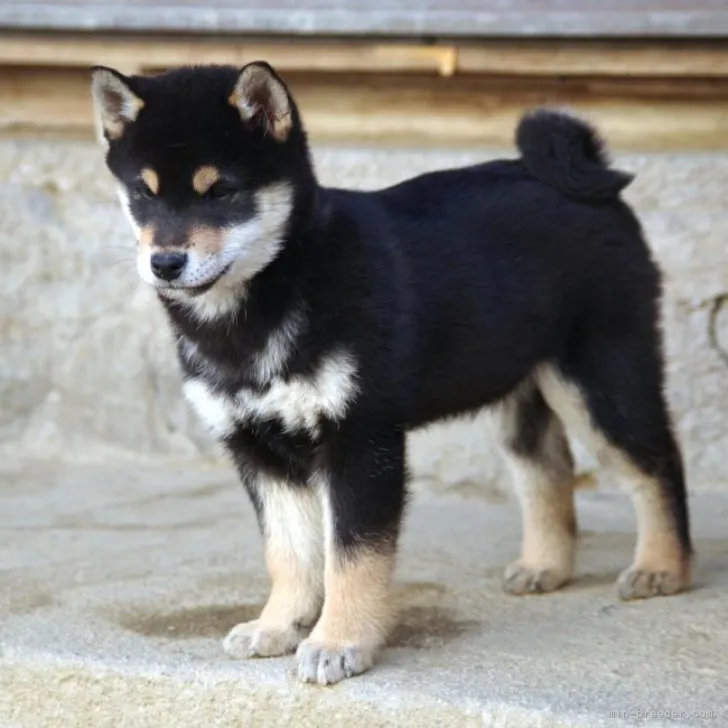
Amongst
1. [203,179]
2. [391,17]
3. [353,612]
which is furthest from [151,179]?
[391,17]

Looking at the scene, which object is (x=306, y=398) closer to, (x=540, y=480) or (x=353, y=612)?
(x=353, y=612)

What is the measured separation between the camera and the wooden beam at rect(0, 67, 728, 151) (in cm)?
582

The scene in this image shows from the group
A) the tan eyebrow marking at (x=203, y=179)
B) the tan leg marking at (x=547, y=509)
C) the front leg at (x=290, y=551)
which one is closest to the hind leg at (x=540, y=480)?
the tan leg marking at (x=547, y=509)

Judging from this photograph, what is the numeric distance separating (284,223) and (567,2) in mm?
2631

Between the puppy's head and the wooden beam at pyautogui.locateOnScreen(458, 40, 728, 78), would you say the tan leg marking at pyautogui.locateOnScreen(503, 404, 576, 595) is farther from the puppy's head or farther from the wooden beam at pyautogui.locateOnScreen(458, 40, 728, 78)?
the wooden beam at pyautogui.locateOnScreen(458, 40, 728, 78)

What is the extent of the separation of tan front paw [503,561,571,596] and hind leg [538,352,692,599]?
0.23m

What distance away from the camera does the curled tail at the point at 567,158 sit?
412 cm

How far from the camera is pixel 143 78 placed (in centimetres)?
350

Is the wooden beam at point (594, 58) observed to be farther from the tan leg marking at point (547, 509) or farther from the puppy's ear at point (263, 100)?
the puppy's ear at point (263, 100)

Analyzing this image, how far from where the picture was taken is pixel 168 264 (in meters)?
3.25

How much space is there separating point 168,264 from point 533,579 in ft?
5.43

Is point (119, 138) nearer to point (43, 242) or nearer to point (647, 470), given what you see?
point (647, 470)

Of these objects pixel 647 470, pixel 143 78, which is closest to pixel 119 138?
pixel 143 78

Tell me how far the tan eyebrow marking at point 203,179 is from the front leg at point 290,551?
0.82 m
